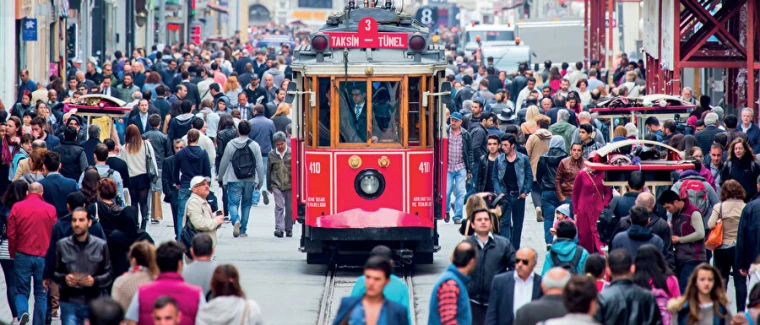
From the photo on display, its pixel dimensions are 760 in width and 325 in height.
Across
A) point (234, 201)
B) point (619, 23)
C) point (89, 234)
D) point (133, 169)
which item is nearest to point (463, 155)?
point (234, 201)

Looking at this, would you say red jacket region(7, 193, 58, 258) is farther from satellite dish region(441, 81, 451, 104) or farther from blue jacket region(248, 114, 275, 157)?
blue jacket region(248, 114, 275, 157)

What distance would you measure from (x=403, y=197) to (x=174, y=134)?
21.4 feet

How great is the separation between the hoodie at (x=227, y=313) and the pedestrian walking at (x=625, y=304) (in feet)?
6.76

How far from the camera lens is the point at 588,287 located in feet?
26.4

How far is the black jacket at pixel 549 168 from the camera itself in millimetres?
17344

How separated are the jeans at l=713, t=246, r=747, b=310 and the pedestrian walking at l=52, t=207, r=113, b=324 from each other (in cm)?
539

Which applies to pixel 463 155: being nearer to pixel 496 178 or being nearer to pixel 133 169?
pixel 496 178

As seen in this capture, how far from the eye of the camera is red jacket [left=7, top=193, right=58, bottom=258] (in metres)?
12.4

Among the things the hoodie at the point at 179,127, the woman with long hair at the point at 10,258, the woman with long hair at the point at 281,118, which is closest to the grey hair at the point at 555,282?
the woman with long hair at the point at 10,258

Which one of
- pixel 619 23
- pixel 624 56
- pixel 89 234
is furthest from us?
pixel 619 23

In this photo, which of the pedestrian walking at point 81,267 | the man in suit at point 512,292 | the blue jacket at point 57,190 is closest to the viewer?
the man in suit at point 512,292

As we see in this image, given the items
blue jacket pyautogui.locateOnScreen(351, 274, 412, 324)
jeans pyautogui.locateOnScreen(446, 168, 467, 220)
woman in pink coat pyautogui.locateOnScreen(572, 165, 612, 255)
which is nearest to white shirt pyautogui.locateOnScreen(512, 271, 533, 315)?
blue jacket pyautogui.locateOnScreen(351, 274, 412, 324)

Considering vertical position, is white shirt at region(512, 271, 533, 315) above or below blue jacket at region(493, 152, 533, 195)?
below

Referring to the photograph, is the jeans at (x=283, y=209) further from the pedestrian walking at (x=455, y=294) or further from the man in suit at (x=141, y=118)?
the pedestrian walking at (x=455, y=294)
